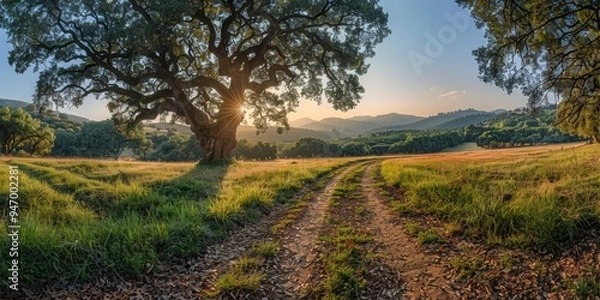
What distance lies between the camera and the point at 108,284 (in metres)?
4.84

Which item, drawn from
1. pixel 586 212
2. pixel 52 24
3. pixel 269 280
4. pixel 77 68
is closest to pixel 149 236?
pixel 269 280

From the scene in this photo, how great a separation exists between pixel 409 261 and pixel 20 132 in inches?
2291

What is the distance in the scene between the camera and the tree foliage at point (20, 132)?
42.3 meters

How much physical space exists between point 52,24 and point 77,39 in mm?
1468

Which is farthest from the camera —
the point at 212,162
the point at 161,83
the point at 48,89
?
the point at 161,83

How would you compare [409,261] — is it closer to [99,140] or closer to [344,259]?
[344,259]

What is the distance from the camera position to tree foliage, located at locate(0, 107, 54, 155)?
42.3 metres

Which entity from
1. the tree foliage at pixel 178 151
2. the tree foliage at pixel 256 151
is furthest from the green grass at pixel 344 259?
the tree foliage at pixel 178 151

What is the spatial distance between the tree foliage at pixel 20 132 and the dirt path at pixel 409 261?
5296cm

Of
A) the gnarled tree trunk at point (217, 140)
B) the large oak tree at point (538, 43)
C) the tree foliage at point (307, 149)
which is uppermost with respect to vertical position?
the large oak tree at point (538, 43)

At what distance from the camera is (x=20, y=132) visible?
44.0 metres

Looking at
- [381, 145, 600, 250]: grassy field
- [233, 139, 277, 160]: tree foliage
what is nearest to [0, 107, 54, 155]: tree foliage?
[233, 139, 277, 160]: tree foliage

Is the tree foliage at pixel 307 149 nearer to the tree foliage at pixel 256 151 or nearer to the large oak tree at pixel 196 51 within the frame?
the tree foliage at pixel 256 151

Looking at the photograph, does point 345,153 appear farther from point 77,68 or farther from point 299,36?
point 77,68
